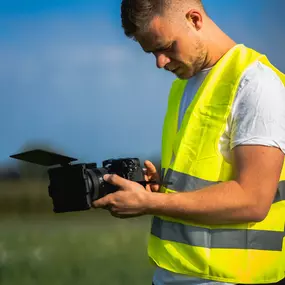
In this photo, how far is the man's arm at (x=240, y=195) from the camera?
97.4 inches

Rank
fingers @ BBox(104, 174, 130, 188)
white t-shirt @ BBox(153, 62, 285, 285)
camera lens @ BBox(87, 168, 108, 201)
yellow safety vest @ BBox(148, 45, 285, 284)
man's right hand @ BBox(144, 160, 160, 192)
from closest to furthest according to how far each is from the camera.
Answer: white t-shirt @ BBox(153, 62, 285, 285)
yellow safety vest @ BBox(148, 45, 285, 284)
fingers @ BBox(104, 174, 130, 188)
camera lens @ BBox(87, 168, 108, 201)
man's right hand @ BBox(144, 160, 160, 192)

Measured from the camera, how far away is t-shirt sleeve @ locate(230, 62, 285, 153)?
2467 mm

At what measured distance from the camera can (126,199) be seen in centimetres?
267

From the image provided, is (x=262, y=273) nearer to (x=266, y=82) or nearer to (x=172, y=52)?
(x=266, y=82)

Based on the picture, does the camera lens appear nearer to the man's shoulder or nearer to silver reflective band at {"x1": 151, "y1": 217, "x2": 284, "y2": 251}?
silver reflective band at {"x1": 151, "y1": 217, "x2": 284, "y2": 251}

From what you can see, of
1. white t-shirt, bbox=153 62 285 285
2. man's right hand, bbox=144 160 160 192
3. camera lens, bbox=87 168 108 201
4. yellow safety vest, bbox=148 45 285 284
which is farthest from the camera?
man's right hand, bbox=144 160 160 192

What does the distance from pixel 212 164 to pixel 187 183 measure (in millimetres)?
117

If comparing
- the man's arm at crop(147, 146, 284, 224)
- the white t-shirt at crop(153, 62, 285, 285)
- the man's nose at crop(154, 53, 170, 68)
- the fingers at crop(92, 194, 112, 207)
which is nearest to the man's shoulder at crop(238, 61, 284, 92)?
the white t-shirt at crop(153, 62, 285, 285)

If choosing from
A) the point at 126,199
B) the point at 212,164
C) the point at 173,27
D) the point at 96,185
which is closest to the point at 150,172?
the point at 96,185

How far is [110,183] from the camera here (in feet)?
9.12

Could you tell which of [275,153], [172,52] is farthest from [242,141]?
[172,52]

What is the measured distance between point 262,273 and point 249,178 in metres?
0.36

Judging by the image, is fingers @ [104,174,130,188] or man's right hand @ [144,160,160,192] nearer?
fingers @ [104,174,130,188]

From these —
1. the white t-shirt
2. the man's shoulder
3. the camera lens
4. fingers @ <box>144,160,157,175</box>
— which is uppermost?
the man's shoulder
